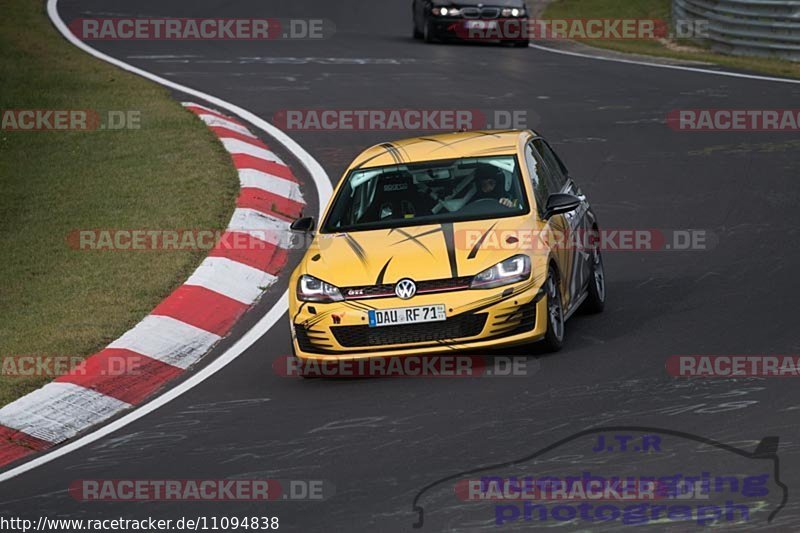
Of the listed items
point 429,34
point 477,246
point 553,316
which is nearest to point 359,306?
point 477,246

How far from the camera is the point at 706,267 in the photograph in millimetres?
13039

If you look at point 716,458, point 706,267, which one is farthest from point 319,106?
point 716,458

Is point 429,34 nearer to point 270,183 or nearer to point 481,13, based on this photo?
point 481,13

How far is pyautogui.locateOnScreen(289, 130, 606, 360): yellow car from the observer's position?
33.1 feet

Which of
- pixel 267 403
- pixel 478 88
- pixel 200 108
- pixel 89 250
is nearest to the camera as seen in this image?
pixel 267 403

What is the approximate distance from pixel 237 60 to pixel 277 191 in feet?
34.3

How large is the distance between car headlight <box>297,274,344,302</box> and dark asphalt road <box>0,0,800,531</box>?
0.55 metres

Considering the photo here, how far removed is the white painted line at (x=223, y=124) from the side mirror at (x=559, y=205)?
8.75m

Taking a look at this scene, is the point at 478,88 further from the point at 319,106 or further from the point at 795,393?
the point at 795,393

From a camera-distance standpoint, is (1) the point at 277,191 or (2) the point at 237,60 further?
(2) the point at 237,60

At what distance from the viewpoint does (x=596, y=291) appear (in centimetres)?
1177

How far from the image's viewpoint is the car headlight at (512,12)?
28.5m

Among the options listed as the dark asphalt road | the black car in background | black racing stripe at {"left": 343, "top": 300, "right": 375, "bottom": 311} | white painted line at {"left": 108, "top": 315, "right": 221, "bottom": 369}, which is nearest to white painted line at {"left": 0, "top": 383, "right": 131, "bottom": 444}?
the dark asphalt road

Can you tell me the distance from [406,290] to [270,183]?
6619mm
